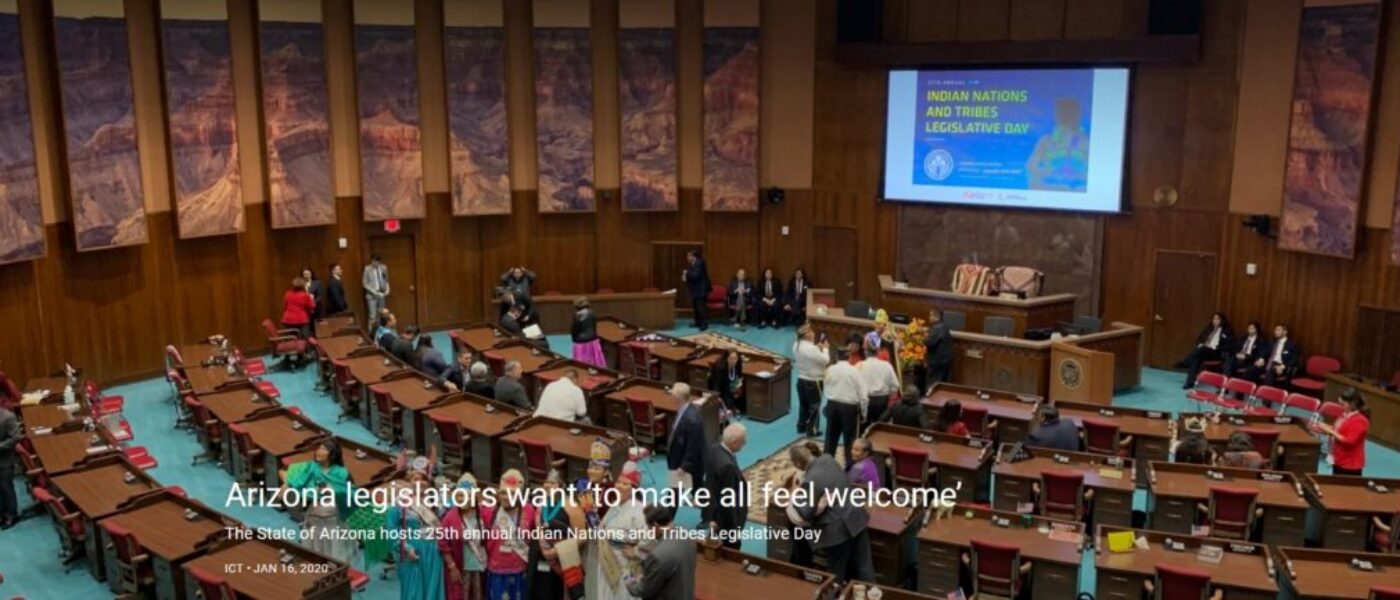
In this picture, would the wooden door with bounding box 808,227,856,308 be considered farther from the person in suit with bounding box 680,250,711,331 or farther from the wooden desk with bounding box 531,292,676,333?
the wooden desk with bounding box 531,292,676,333

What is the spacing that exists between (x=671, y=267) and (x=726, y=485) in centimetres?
1374

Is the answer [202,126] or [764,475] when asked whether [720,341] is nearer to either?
[764,475]

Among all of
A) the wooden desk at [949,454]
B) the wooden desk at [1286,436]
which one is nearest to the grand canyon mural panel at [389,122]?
the wooden desk at [949,454]

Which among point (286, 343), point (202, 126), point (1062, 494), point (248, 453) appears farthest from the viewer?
point (202, 126)

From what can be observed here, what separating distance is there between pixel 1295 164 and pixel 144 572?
1647 cm

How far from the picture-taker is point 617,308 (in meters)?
22.4

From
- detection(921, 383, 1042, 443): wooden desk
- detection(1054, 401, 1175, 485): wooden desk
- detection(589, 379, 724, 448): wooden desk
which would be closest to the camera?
detection(1054, 401, 1175, 485): wooden desk

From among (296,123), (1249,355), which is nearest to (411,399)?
(296,123)

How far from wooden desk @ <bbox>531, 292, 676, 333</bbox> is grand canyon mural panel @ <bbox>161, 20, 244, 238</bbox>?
18.8 feet

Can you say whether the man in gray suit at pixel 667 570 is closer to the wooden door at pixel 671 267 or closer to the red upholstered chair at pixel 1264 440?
the red upholstered chair at pixel 1264 440

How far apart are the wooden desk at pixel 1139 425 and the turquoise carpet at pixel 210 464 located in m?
0.60

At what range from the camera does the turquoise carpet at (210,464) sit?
10766 mm

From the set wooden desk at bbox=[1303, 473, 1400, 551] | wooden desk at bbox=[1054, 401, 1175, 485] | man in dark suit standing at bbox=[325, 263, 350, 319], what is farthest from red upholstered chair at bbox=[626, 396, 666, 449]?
man in dark suit standing at bbox=[325, 263, 350, 319]

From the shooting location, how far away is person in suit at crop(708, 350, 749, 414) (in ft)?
52.5
